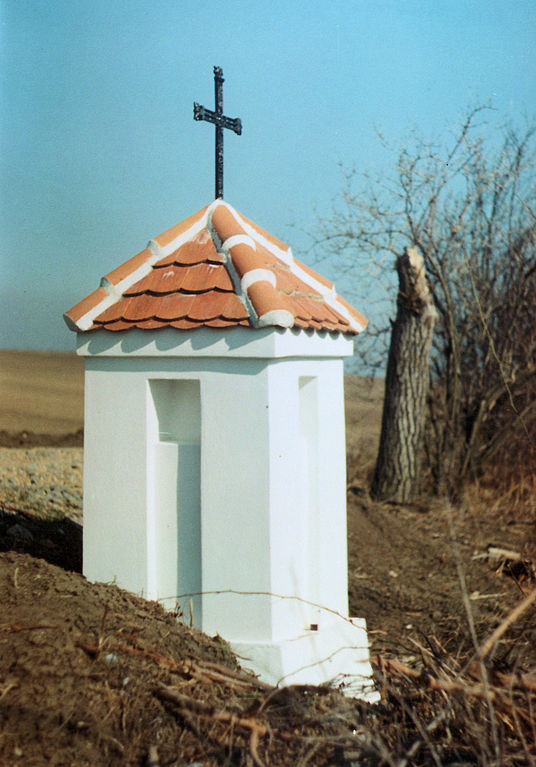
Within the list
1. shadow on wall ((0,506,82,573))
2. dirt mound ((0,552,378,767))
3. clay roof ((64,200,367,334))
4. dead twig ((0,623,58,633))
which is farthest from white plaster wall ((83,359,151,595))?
dead twig ((0,623,58,633))

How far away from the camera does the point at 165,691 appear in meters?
2.73

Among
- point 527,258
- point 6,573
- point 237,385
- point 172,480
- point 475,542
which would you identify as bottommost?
point 475,542

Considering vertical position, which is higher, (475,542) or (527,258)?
(527,258)

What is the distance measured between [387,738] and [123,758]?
2.89ft

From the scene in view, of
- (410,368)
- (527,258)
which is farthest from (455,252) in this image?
(410,368)

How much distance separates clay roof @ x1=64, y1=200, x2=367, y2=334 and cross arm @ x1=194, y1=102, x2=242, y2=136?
0.47 m

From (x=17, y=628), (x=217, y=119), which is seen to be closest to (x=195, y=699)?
(x=17, y=628)

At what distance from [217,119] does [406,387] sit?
5.08 metres

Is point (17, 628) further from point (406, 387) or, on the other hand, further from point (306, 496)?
point (406, 387)

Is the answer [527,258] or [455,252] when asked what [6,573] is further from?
[527,258]

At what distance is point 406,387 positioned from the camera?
8820mm

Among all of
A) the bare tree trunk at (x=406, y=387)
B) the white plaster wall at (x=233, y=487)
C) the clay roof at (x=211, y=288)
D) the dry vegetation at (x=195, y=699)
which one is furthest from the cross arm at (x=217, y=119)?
the bare tree trunk at (x=406, y=387)

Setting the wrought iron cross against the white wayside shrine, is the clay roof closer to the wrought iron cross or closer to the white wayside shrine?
the white wayside shrine

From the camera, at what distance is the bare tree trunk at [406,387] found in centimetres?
862
